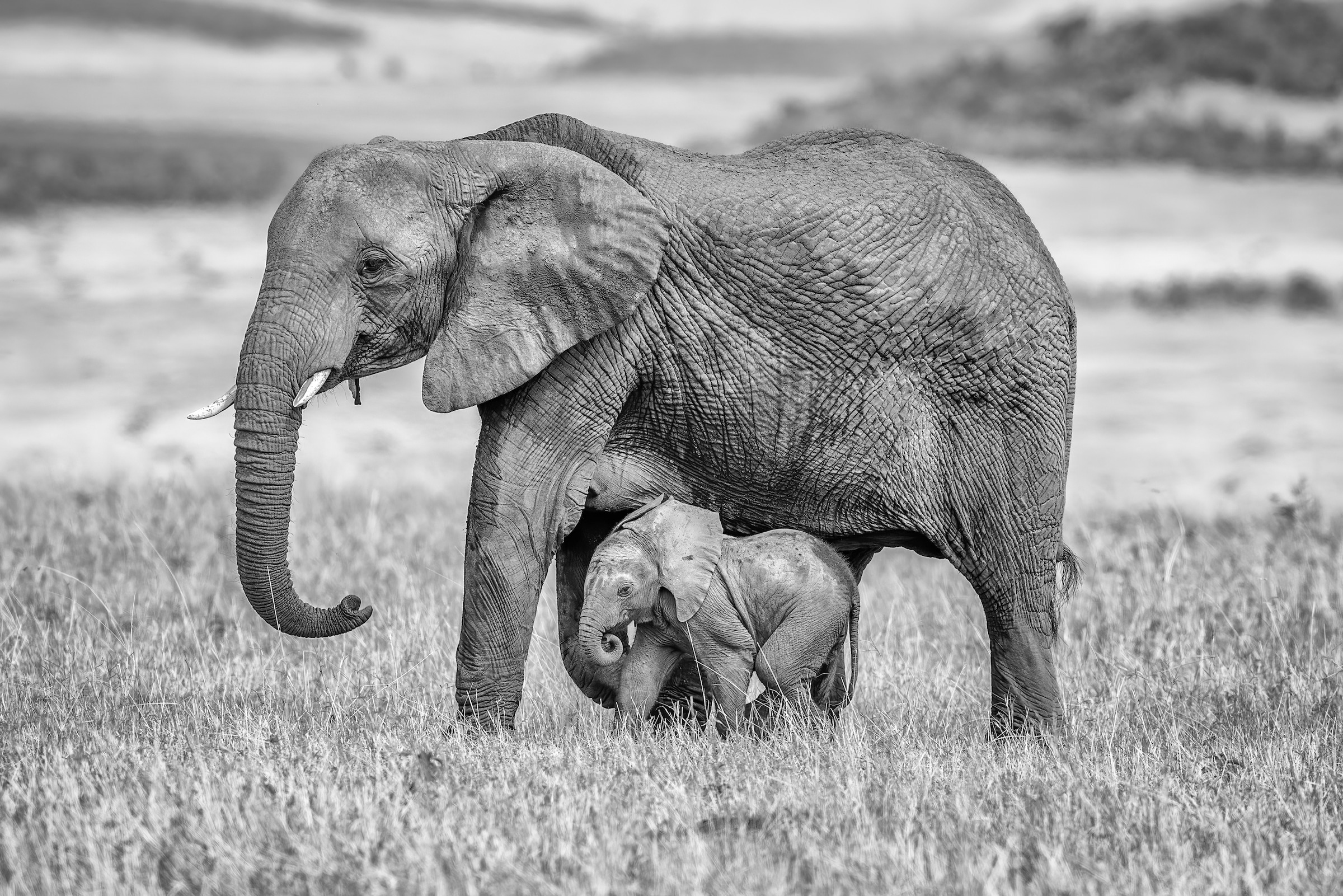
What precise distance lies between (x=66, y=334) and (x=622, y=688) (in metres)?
18.4

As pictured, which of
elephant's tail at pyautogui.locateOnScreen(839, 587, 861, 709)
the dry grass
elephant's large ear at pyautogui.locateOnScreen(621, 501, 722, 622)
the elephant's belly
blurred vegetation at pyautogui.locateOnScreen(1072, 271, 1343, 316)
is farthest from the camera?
blurred vegetation at pyautogui.locateOnScreen(1072, 271, 1343, 316)

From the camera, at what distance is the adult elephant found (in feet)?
23.0

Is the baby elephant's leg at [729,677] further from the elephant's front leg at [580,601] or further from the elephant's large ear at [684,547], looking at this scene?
the elephant's front leg at [580,601]

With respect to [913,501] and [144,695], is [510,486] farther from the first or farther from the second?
[144,695]

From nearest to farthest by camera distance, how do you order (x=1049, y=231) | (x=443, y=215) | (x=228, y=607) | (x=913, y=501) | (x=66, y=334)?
(x=443, y=215) < (x=913, y=501) < (x=228, y=607) < (x=66, y=334) < (x=1049, y=231)

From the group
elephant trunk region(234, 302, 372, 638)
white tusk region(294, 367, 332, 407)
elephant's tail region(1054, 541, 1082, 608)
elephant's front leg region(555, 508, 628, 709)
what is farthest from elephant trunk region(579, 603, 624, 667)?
elephant's tail region(1054, 541, 1082, 608)

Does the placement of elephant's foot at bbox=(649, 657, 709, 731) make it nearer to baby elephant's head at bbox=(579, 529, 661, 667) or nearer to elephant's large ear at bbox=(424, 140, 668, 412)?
baby elephant's head at bbox=(579, 529, 661, 667)

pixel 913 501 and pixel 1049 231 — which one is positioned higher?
pixel 1049 231

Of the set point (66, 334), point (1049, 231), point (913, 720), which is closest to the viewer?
point (913, 720)

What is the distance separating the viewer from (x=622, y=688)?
7.76 metres

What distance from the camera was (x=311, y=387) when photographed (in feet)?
22.6

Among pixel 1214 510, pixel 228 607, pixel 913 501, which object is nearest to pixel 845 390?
pixel 913 501

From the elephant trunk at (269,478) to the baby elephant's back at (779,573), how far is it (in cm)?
149

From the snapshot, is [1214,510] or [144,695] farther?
[1214,510]
